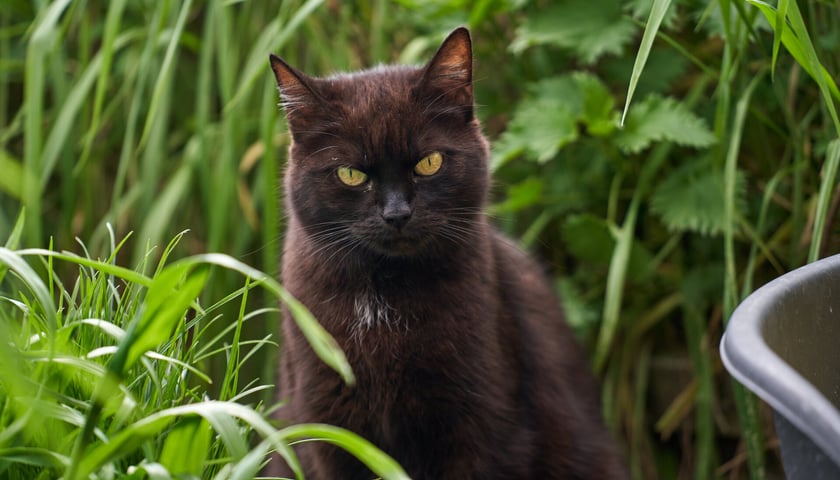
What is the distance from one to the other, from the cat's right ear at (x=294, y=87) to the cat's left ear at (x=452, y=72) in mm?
188

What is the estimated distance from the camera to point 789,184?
2.09 meters

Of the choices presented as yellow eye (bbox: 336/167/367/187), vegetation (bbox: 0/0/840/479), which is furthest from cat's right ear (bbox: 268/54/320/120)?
vegetation (bbox: 0/0/840/479)

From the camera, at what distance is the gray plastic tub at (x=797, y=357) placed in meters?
0.79

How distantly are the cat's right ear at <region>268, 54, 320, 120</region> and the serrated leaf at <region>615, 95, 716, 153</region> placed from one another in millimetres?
694

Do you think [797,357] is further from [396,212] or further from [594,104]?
[594,104]

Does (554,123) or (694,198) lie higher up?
(554,123)

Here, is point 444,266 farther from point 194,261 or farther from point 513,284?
point 194,261

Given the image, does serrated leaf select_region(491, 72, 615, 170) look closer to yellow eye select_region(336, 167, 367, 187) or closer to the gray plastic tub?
yellow eye select_region(336, 167, 367, 187)

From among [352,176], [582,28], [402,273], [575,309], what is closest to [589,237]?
[575,309]

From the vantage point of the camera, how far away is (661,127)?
187 cm

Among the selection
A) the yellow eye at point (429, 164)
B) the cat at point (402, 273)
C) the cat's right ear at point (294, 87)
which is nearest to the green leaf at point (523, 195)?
the cat at point (402, 273)

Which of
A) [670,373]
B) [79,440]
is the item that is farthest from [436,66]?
[670,373]

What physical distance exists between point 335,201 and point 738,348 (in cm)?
80

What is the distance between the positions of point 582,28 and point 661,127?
309 millimetres
